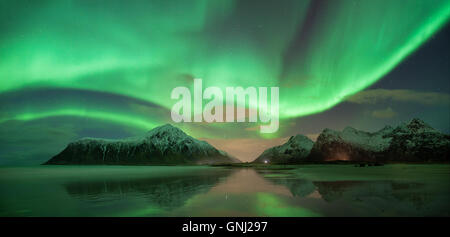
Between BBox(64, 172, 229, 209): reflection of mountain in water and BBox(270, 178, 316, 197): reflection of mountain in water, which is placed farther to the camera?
BBox(270, 178, 316, 197): reflection of mountain in water

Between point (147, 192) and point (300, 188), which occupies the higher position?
point (300, 188)

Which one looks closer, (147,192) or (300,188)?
(147,192)

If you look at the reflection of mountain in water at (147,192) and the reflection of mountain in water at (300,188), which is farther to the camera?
the reflection of mountain in water at (300,188)
